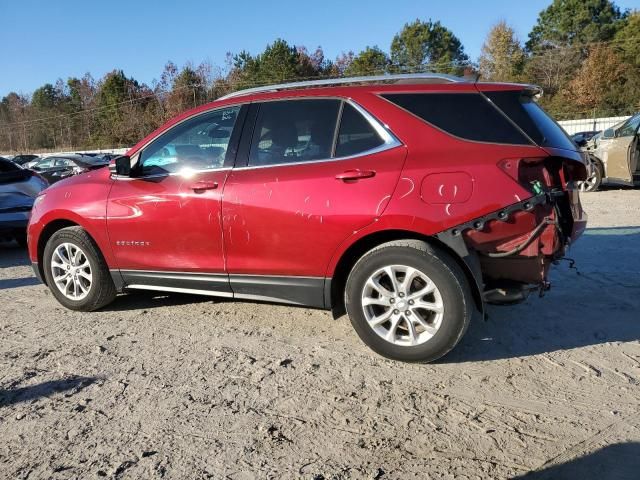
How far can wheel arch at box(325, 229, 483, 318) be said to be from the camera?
11.8 feet

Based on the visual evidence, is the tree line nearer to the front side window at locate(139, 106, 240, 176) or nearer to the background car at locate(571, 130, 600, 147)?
the background car at locate(571, 130, 600, 147)

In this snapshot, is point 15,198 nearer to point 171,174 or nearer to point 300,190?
point 171,174

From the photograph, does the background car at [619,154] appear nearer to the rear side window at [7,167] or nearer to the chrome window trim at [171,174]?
the chrome window trim at [171,174]

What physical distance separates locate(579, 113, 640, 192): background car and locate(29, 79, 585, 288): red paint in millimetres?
8155

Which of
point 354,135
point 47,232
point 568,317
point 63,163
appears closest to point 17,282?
point 47,232

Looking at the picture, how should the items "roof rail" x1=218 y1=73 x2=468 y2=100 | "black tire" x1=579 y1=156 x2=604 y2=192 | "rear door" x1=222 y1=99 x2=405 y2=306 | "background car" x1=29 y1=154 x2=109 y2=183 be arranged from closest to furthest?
"rear door" x1=222 y1=99 x2=405 y2=306 → "roof rail" x1=218 y1=73 x2=468 y2=100 → "black tire" x1=579 y1=156 x2=604 y2=192 → "background car" x1=29 y1=154 x2=109 y2=183

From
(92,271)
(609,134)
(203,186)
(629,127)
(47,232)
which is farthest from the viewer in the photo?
(609,134)

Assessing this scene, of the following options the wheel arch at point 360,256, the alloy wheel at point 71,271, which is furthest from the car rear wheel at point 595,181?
the alloy wheel at point 71,271

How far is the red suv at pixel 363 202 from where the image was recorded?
3.49m

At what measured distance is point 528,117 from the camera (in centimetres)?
361

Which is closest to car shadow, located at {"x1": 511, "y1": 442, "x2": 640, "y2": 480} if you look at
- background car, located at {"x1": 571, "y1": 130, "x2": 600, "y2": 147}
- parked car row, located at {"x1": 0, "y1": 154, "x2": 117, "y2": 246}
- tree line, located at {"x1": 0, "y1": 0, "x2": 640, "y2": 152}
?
background car, located at {"x1": 571, "y1": 130, "x2": 600, "y2": 147}

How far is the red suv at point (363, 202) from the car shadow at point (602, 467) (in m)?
1.10

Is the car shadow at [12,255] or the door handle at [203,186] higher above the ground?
the door handle at [203,186]

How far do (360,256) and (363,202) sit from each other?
46cm
